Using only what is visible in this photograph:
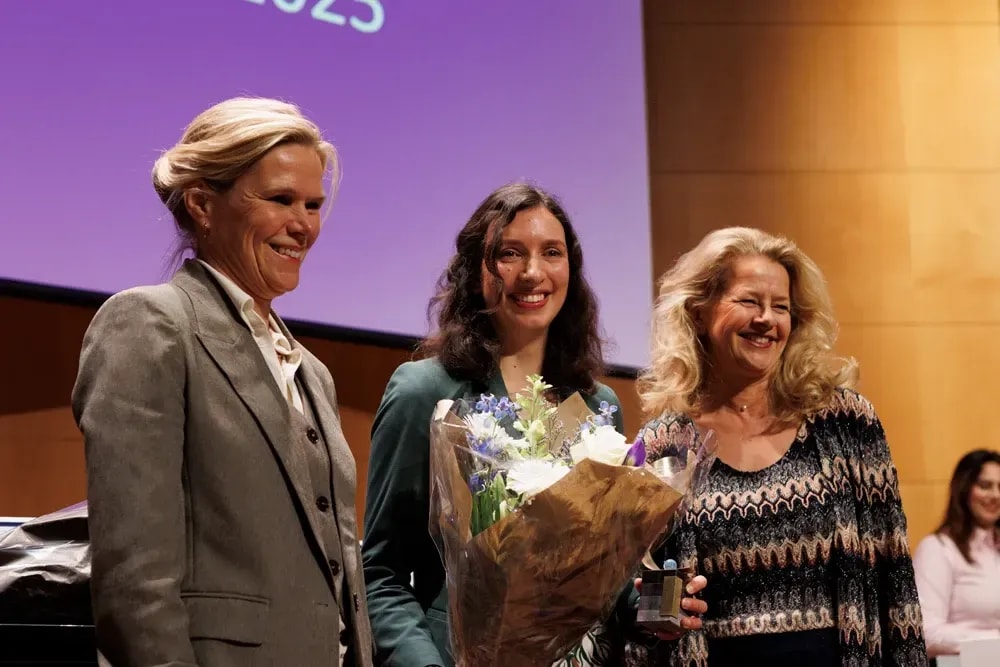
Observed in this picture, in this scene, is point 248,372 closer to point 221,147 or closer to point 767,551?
point 221,147

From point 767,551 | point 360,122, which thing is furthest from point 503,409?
point 360,122

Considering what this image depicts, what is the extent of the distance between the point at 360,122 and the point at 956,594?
289 cm

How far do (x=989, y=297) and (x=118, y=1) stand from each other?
3.85 metres

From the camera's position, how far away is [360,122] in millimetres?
3848

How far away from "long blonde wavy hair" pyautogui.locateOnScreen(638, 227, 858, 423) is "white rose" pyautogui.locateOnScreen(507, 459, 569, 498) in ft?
3.88

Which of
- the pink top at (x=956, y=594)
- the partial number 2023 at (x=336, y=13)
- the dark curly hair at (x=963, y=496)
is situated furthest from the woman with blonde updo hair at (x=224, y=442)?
the dark curly hair at (x=963, y=496)

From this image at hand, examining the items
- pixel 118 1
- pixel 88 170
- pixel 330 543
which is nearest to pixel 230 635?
pixel 330 543

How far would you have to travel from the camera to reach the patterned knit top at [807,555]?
7.48 feet

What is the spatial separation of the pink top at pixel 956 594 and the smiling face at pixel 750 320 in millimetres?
2320

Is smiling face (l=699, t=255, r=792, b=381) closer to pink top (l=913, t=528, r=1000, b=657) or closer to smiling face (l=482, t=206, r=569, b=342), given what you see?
smiling face (l=482, t=206, r=569, b=342)

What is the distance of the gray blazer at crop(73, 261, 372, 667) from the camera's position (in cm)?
132

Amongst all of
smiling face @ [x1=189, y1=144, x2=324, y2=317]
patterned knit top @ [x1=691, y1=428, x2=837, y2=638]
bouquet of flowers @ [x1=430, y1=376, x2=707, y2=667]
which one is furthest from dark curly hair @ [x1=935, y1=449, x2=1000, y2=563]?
smiling face @ [x1=189, y1=144, x2=324, y2=317]

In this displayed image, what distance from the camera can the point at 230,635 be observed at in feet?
4.50

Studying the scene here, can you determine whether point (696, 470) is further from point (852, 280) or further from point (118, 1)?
point (852, 280)
